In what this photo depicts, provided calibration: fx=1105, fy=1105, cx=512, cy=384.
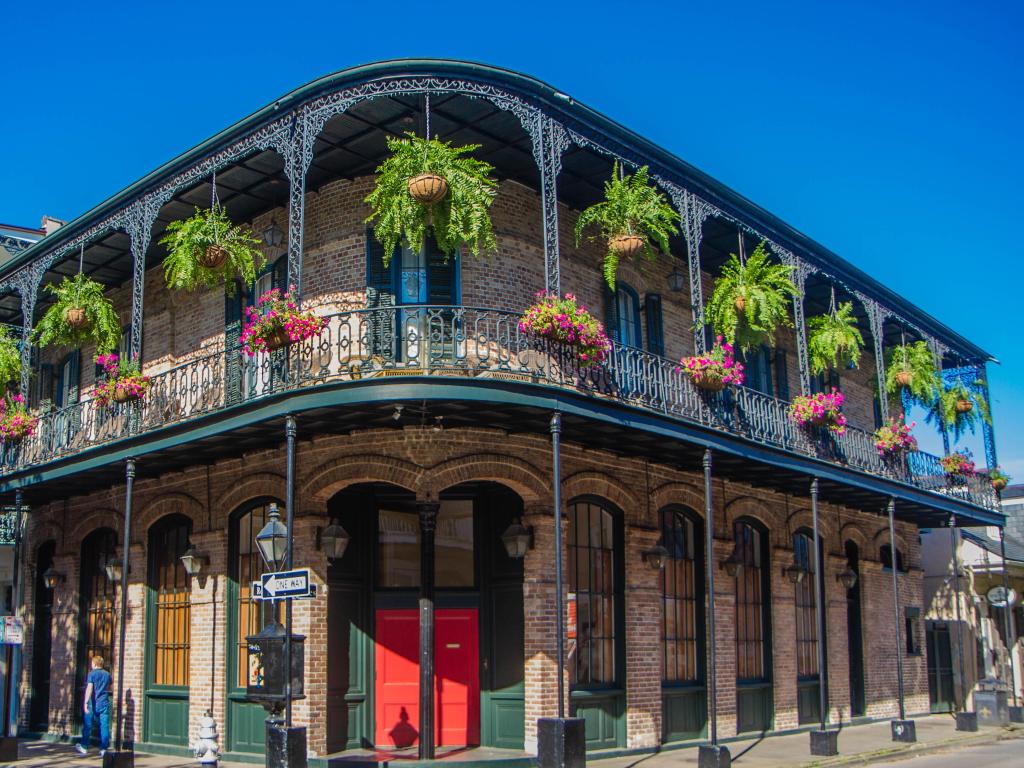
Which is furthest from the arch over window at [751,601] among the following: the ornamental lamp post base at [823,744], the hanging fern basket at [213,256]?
the hanging fern basket at [213,256]

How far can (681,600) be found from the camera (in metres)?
16.5

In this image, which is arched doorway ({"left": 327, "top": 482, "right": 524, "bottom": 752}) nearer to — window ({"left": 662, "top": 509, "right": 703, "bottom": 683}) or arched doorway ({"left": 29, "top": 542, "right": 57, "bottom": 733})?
window ({"left": 662, "top": 509, "right": 703, "bottom": 683})

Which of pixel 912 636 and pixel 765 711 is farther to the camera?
pixel 912 636

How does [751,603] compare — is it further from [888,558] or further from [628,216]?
[628,216]

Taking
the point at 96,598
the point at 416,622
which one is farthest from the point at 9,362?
the point at 416,622

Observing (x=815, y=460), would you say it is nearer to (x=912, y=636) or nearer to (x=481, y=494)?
(x=481, y=494)

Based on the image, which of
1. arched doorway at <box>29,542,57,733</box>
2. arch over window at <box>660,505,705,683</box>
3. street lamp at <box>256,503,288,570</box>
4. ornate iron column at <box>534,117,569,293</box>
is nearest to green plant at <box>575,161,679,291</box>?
ornate iron column at <box>534,117,569,293</box>

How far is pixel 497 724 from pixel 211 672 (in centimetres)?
412

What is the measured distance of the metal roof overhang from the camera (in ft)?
39.6

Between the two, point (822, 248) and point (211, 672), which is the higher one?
point (822, 248)

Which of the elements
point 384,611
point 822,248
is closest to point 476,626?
point 384,611

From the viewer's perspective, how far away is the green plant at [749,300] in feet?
51.8

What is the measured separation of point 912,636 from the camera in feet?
72.9

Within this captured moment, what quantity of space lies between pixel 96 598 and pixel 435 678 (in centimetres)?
724
